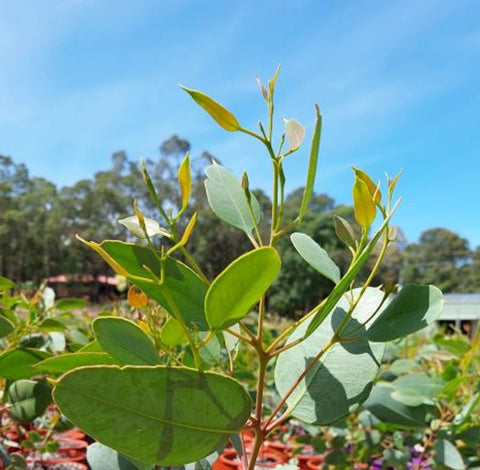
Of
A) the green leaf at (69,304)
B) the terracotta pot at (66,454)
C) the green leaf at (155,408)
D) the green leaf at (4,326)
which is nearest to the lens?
the green leaf at (155,408)

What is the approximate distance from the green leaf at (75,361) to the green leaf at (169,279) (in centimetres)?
7

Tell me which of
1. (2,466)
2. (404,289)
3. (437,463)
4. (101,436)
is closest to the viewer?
(101,436)

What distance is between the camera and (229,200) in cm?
45

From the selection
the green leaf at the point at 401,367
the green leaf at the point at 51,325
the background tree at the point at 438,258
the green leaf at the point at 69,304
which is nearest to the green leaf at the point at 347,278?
the green leaf at the point at 51,325

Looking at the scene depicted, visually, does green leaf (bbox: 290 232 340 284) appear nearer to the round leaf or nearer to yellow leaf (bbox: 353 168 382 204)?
yellow leaf (bbox: 353 168 382 204)

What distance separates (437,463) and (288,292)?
30.3 metres

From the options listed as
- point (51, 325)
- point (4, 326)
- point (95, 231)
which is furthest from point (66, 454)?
point (95, 231)

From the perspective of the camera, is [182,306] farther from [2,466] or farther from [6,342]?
[6,342]

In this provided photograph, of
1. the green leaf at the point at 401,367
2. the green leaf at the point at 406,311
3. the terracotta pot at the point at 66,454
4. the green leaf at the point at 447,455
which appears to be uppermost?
the green leaf at the point at 406,311

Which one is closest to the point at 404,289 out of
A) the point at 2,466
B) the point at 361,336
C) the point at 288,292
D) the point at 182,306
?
the point at 361,336

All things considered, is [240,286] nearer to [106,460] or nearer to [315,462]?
[106,460]

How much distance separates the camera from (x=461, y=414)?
0.97m

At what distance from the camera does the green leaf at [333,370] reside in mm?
417

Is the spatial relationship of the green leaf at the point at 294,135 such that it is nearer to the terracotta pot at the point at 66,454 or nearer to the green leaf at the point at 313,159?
the green leaf at the point at 313,159
